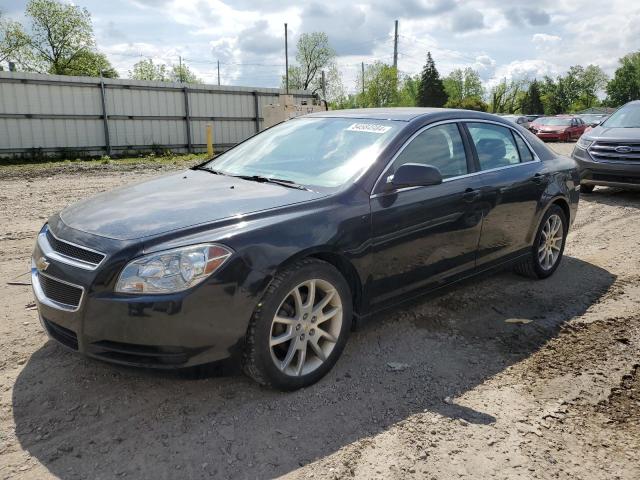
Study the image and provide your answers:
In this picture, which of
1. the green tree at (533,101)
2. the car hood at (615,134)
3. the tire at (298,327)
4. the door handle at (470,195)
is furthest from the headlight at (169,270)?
the green tree at (533,101)

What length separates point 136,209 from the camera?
308 centimetres

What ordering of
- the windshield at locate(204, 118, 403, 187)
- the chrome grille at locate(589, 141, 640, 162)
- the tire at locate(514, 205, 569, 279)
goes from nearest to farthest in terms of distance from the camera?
the windshield at locate(204, 118, 403, 187)
the tire at locate(514, 205, 569, 279)
the chrome grille at locate(589, 141, 640, 162)

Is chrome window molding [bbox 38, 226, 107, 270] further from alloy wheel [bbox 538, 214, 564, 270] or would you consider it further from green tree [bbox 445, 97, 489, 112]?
green tree [bbox 445, 97, 489, 112]

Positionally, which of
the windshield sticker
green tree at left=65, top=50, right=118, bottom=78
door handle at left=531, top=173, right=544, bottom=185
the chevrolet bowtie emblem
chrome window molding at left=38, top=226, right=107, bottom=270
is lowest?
the chevrolet bowtie emblem

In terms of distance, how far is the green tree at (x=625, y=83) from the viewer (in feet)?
292

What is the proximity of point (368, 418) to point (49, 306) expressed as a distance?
180cm

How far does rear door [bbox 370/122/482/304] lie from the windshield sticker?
23 cm

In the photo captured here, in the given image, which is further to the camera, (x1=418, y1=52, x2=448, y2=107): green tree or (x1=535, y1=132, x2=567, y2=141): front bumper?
(x1=418, y1=52, x2=448, y2=107): green tree

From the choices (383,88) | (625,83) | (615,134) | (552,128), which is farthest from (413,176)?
(625,83)

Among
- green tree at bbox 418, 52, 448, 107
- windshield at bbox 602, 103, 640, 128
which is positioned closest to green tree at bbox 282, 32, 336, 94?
green tree at bbox 418, 52, 448, 107

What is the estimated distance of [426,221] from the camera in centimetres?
364

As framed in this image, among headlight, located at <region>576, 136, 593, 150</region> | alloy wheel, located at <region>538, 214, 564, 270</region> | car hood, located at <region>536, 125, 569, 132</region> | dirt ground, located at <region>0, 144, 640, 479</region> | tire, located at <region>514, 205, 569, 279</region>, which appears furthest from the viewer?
car hood, located at <region>536, 125, 569, 132</region>

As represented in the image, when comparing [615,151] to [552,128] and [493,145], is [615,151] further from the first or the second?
[552,128]

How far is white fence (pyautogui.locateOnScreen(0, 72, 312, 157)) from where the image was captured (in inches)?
632
